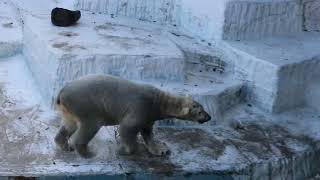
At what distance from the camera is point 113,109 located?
4211mm

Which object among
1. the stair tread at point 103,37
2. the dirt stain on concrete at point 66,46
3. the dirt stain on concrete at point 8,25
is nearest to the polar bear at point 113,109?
the stair tread at point 103,37

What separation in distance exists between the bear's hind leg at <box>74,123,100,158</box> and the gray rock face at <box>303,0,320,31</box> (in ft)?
10.6

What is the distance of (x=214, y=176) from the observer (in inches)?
174

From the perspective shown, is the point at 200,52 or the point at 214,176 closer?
the point at 214,176

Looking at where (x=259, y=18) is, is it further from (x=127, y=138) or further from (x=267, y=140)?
(x=127, y=138)

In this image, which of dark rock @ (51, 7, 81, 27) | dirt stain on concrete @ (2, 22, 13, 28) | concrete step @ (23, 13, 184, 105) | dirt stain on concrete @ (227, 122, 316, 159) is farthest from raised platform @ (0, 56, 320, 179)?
dirt stain on concrete @ (2, 22, 13, 28)

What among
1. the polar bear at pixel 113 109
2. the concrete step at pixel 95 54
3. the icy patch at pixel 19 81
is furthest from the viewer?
the icy patch at pixel 19 81

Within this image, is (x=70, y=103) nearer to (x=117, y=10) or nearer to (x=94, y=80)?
(x=94, y=80)

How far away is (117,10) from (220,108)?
2.22 m

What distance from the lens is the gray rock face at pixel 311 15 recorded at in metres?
6.40

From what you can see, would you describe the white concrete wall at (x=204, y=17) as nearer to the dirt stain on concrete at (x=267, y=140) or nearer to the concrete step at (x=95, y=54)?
the concrete step at (x=95, y=54)

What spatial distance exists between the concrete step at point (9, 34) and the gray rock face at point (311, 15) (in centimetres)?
321

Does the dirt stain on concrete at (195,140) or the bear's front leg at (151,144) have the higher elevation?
the bear's front leg at (151,144)

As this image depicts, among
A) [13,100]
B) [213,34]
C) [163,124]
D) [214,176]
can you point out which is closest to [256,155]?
[214,176]
